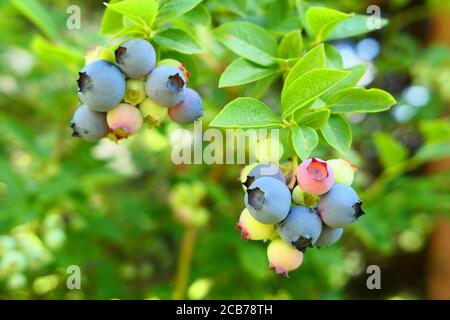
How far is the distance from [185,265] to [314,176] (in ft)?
3.47

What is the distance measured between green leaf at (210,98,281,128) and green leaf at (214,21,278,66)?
154mm

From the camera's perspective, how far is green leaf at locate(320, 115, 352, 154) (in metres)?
0.75

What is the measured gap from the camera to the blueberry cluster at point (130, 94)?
738 millimetres

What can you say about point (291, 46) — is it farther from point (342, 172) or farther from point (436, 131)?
point (436, 131)

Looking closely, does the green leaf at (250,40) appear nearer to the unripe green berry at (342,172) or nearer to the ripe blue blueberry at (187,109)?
the ripe blue blueberry at (187,109)

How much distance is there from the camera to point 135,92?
772mm

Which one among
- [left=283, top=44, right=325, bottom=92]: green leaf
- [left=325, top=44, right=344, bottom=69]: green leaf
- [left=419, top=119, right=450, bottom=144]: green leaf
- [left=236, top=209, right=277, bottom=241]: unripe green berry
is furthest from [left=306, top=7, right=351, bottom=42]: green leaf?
[left=419, top=119, right=450, bottom=144]: green leaf

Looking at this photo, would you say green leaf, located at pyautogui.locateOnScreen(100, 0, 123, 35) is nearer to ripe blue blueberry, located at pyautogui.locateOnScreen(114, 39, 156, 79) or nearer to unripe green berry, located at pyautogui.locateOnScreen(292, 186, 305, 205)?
ripe blue blueberry, located at pyautogui.locateOnScreen(114, 39, 156, 79)

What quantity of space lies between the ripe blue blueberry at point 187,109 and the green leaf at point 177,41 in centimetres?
6

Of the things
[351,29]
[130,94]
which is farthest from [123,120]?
[351,29]

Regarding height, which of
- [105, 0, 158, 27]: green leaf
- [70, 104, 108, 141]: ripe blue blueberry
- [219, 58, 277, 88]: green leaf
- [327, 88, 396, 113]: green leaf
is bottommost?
[70, 104, 108, 141]: ripe blue blueberry

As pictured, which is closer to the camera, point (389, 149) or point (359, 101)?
point (359, 101)
